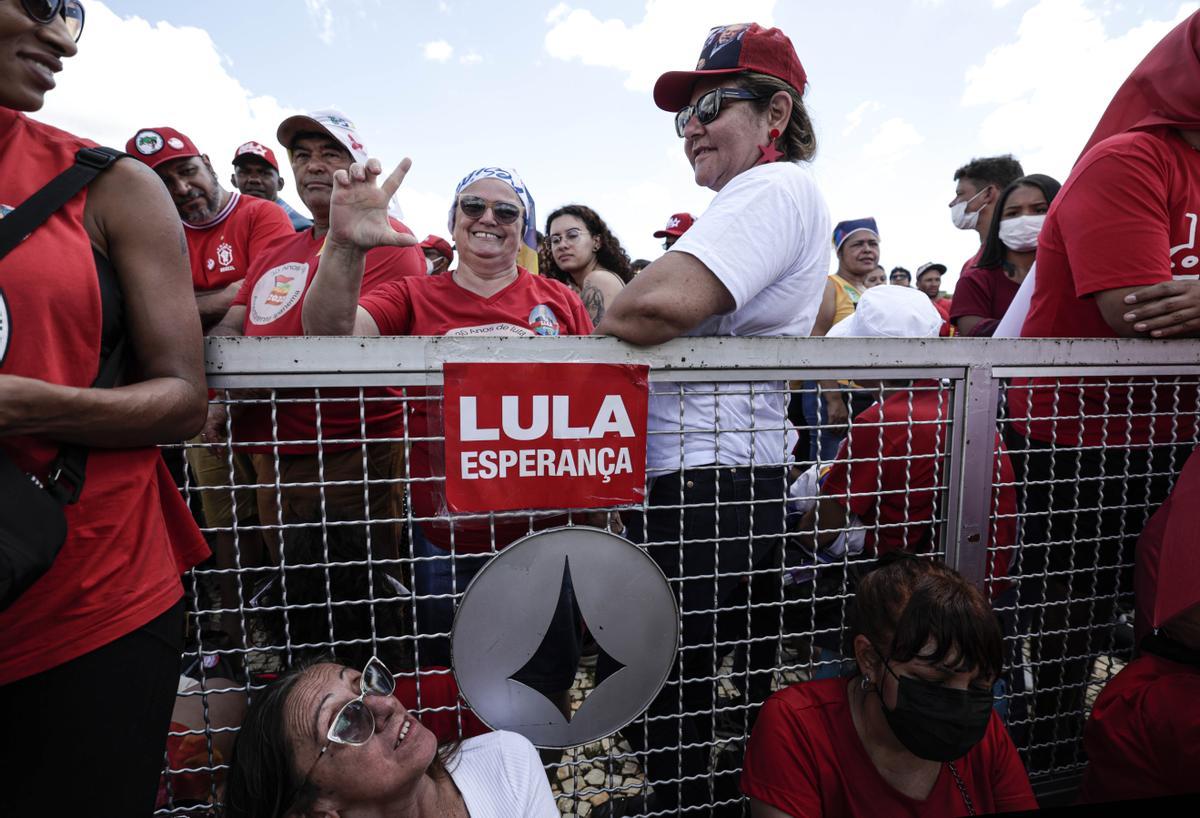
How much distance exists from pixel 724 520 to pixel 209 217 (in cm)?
278

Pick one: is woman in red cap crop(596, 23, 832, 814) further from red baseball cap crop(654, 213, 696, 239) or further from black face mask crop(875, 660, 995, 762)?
red baseball cap crop(654, 213, 696, 239)

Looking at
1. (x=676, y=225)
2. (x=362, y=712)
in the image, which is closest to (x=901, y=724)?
(x=362, y=712)

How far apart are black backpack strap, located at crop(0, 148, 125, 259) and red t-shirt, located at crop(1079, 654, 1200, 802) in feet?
8.02

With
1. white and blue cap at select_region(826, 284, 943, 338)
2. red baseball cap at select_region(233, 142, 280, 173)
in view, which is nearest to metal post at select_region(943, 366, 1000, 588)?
white and blue cap at select_region(826, 284, 943, 338)

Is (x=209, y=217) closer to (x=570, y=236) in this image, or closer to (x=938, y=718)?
(x=570, y=236)

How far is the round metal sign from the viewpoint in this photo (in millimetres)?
1413

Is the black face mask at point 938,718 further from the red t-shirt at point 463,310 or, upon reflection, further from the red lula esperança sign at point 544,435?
the red t-shirt at point 463,310

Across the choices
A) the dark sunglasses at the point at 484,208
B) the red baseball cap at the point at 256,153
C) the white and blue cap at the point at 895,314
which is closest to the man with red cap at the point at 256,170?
the red baseball cap at the point at 256,153

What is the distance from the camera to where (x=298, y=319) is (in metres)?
2.19

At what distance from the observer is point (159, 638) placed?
3.73 feet

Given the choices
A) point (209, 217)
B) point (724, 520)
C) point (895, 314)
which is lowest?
point (724, 520)

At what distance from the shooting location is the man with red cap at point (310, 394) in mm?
2094

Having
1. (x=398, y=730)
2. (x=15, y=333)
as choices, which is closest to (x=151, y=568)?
(x=15, y=333)

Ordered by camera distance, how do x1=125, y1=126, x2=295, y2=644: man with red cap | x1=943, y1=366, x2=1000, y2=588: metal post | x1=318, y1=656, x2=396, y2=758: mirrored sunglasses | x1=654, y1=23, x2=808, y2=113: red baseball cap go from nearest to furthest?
1. x1=318, y1=656, x2=396, y2=758: mirrored sunglasses
2. x1=943, y1=366, x2=1000, y2=588: metal post
3. x1=654, y1=23, x2=808, y2=113: red baseball cap
4. x1=125, y1=126, x2=295, y2=644: man with red cap
